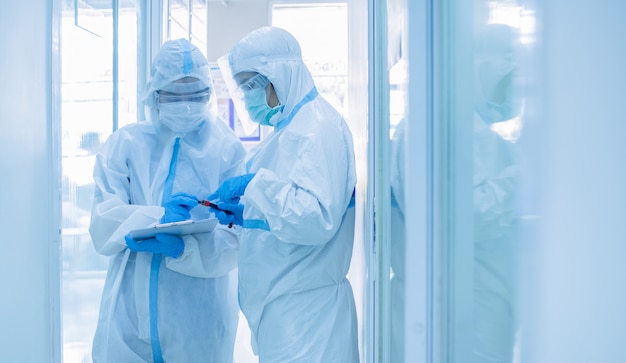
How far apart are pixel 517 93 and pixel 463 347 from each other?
1.62 ft

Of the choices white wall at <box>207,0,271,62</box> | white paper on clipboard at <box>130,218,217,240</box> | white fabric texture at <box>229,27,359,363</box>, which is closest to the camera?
white fabric texture at <box>229,27,359,363</box>

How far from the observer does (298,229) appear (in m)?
1.49

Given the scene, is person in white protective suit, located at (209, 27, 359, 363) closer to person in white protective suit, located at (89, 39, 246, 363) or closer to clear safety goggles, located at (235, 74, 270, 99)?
clear safety goggles, located at (235, 74, 270, 99)

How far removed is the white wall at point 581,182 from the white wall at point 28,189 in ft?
3.85

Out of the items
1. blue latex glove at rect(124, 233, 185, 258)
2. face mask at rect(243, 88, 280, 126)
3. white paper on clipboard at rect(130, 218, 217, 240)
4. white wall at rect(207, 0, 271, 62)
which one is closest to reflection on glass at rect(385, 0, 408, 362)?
face mask at rect(243, 88, 280, 126)

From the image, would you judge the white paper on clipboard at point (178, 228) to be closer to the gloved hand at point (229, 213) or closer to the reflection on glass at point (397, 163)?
the gloved hand at point (229, 213)

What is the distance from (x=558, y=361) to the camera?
0.46m

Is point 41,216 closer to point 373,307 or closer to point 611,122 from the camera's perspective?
point 373,307

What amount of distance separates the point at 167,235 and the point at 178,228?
0.27 ft

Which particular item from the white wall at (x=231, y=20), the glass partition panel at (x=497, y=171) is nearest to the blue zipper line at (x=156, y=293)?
the glass partition panel at (x=497, y=171)

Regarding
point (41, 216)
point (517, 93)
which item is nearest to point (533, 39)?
point (517, 93)

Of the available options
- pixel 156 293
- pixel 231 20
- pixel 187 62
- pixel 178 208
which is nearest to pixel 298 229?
pixel 178 208

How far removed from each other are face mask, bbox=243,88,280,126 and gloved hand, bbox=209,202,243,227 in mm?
273

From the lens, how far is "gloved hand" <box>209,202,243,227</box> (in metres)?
1.75
